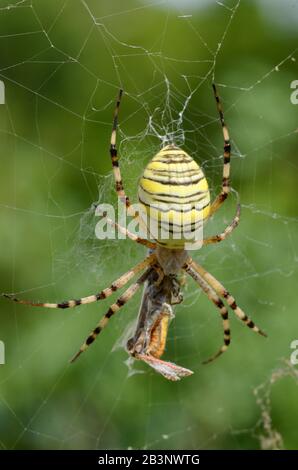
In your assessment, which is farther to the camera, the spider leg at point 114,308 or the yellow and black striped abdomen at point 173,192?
the spider leg at point 114,308

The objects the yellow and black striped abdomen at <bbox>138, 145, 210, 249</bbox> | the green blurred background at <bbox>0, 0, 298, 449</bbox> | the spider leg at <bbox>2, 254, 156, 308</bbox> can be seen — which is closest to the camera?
the yellow and black striped abdomen at <bbox>138, 145, 210, 249</bbox>

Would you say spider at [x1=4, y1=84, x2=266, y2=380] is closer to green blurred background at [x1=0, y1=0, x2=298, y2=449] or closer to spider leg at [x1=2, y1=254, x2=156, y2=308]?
spider leg at [x1=2, y1=254, x2=156, y2=308]

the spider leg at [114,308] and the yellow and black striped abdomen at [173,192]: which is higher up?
the yellow and black striped abdomen at [173,192]

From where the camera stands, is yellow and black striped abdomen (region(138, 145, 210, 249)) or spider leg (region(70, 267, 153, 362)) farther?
spider leg (region(70, 267, 153, 362))

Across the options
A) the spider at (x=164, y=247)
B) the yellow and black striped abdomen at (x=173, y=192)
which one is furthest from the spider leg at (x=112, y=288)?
the yellow and black striped abdomen at (x=173, y=192)

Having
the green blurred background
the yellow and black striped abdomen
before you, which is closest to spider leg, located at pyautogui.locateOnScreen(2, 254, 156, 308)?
the green blurred background

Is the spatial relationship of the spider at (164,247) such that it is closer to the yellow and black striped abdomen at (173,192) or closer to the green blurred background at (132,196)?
the yellow and black striped abdomen at (173,192)
